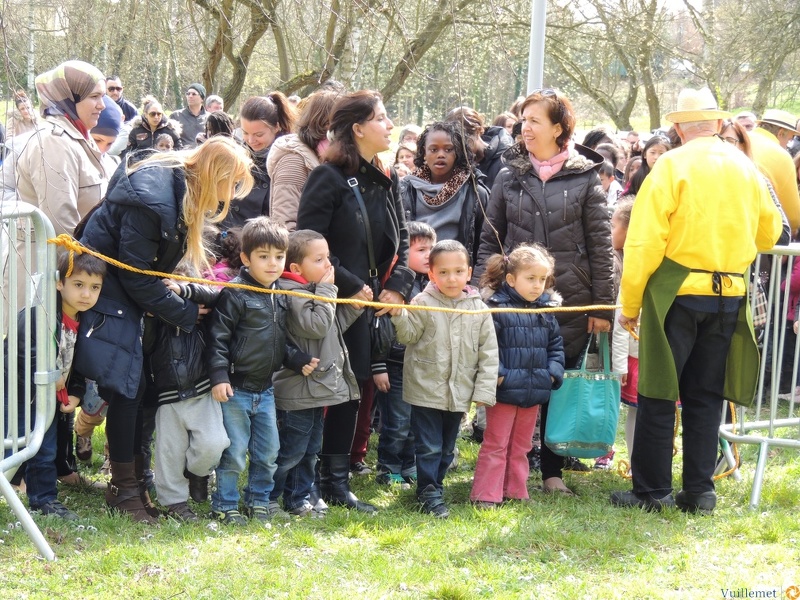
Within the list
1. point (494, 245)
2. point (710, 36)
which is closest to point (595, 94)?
point (710, 36)

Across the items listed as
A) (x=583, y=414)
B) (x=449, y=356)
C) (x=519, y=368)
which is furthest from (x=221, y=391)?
(x=583, y=414)

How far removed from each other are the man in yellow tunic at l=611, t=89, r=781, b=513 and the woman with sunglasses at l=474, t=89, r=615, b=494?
0.46 metres

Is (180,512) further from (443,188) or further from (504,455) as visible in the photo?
(443,188)

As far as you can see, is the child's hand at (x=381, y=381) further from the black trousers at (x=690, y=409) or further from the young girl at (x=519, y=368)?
the black trousers at (x=690, y=409)

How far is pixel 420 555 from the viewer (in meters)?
4.25

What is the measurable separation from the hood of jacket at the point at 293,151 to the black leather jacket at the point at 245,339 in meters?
0.90

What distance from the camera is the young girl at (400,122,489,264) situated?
6000mm

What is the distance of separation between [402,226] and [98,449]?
95.2 inches

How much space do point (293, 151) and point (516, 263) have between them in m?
1.38

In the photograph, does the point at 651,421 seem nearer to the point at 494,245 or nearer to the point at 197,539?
the point at 494,245

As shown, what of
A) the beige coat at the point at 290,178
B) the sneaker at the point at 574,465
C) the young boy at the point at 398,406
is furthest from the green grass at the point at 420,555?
the beige coat at the point at 290,178

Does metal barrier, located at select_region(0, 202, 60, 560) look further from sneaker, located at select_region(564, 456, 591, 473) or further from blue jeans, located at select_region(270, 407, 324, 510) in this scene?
sneaker, located at select_region(564, 456, 591, 473)

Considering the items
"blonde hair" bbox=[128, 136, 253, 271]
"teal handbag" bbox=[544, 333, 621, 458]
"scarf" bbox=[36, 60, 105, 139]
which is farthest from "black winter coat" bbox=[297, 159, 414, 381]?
"scarf" bbox=[36, 60, 105, 139]

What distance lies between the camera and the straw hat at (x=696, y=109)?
493cm
